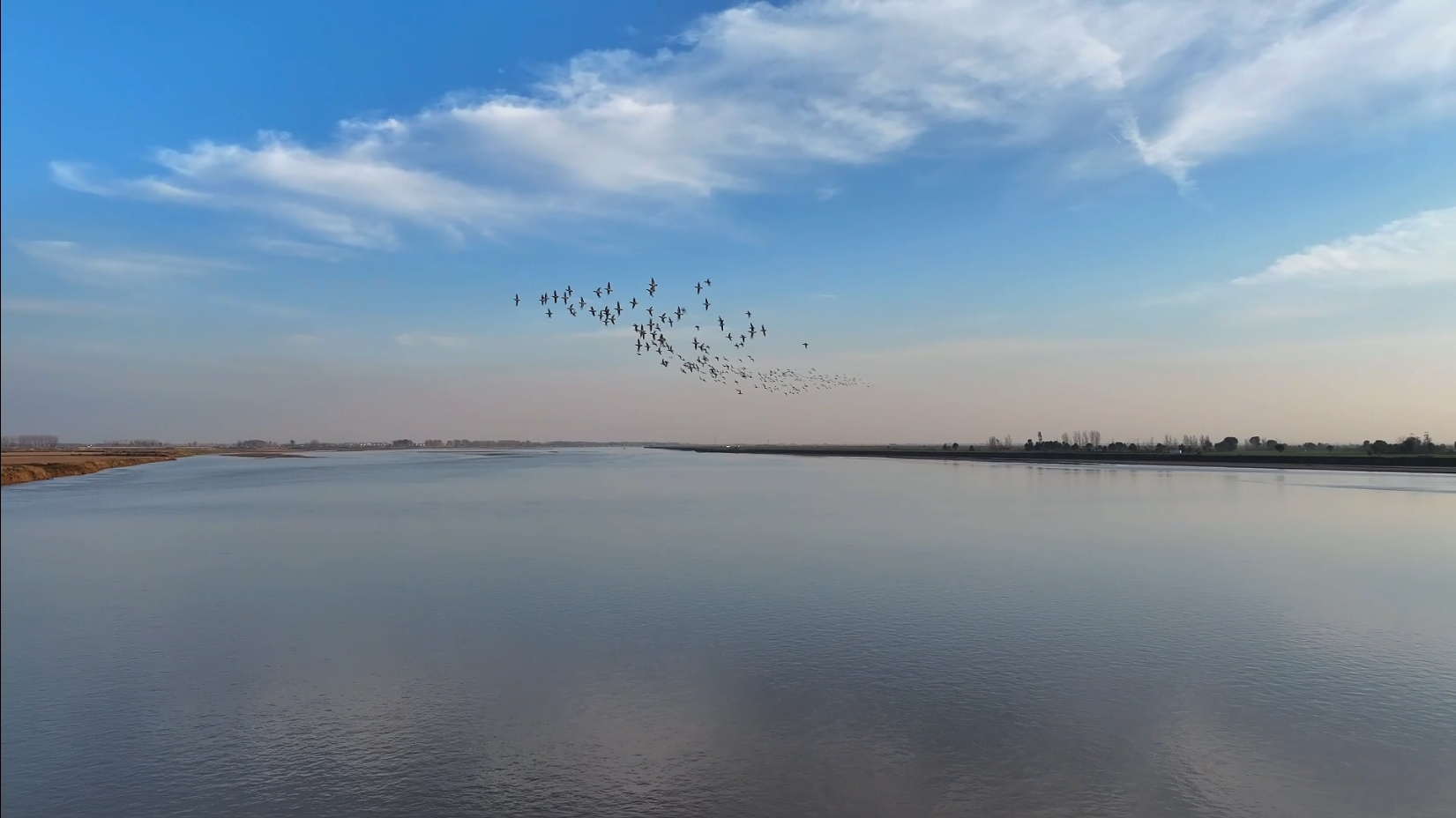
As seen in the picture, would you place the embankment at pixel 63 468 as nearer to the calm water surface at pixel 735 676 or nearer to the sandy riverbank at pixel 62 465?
the sandy riverbank at pixel 62 465

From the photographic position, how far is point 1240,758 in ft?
30.6

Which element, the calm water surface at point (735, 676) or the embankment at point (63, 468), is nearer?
the calm water surface at point (735, 676)

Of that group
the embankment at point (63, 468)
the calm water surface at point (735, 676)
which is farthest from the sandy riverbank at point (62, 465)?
the calm water surface at point (735, 676)

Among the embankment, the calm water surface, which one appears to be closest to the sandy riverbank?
the embankment

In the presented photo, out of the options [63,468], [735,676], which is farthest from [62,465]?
[735,676]

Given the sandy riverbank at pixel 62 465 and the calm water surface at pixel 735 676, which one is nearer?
the calm water surface at pixel 735 676

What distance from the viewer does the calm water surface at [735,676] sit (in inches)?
339

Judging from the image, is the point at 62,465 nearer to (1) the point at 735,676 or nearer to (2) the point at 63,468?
(2) the point at 63,468

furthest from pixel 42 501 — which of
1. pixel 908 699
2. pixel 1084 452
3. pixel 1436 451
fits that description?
pixel 1436 451

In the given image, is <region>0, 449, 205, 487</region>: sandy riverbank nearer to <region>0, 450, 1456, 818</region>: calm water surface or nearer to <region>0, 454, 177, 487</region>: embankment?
<region>0, 454, 177, 487</region>: embankment

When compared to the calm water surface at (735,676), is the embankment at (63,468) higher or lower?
higher

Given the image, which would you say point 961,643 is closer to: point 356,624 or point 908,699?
point 908,699

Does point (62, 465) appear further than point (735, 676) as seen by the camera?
Yes

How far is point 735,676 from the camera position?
12.4m
